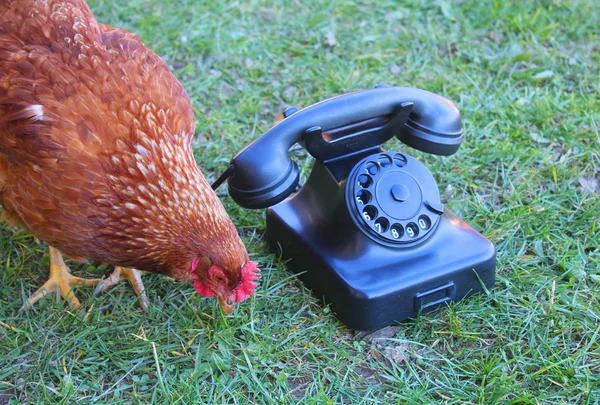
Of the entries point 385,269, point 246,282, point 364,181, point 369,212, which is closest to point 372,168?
point 364,181

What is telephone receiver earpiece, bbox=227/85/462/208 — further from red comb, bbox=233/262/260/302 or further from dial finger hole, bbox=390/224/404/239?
dial finger hole, bbox=390/224/404/239

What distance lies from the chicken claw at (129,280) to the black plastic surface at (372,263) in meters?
0.63

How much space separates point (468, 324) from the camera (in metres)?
2.46

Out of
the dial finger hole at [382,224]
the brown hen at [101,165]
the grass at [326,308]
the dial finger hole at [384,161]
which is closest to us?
the brown hen at [101,165]

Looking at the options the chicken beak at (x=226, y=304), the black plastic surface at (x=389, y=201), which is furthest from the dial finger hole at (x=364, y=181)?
the chicken beak at (x=226, y=304)

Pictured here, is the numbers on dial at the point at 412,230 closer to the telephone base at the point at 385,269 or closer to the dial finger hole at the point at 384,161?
the telephone base at the point at 385,269

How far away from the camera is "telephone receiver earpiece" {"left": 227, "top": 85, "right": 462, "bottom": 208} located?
2252 mm

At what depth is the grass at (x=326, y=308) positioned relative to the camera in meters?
2.28

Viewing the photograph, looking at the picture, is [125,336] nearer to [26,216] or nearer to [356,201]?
[26,216]

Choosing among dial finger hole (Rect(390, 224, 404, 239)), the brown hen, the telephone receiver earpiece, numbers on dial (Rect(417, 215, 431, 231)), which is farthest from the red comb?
numbers on dial (Rect(417, 215, 431, 231))

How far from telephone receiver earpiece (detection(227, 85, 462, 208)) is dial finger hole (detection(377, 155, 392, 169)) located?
0.08 meters

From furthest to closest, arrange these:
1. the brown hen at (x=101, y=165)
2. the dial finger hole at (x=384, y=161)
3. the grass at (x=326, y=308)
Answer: the dial finger hole at (x=384, y=161)
the grass at (x=326, y=308)
the brown hen at (x=101, y=165)

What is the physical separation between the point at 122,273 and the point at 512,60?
263cm

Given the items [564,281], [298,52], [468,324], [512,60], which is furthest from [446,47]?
[468,324]
